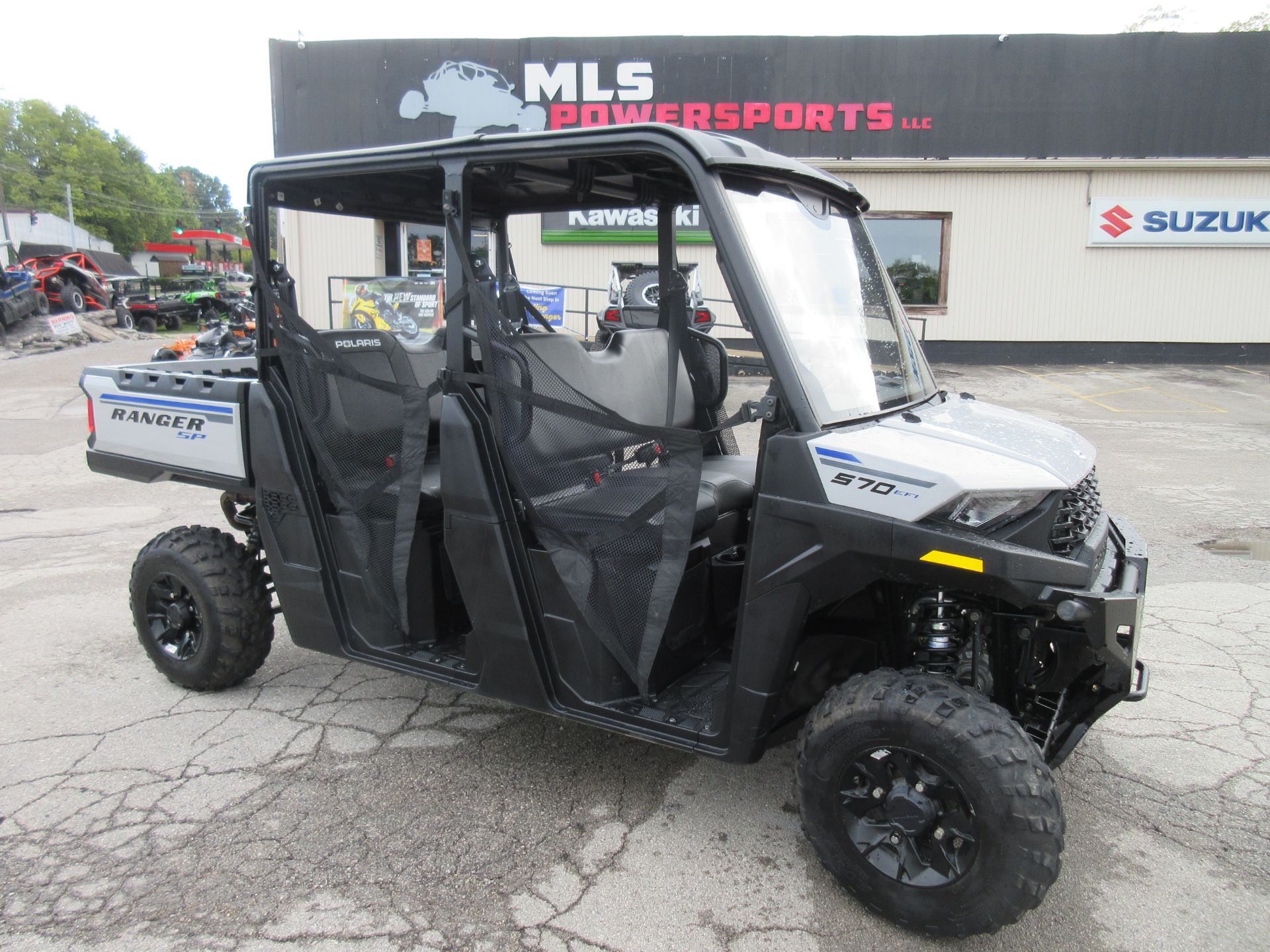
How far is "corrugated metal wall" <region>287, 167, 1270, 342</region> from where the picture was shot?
57.7 feet

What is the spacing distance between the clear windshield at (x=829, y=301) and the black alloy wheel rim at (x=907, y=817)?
0.99 metres

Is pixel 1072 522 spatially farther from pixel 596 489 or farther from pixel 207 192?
pixel 207 192

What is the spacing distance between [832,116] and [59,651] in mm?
16473

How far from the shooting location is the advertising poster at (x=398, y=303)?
1196 centimetres

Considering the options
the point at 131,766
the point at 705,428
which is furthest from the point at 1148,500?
the point at 131,766

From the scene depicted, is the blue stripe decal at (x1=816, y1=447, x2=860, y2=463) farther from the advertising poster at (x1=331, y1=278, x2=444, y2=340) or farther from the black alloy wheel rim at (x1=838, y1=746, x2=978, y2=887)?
the advertising poster at (x1=331, y1=278, x2=444, y2=340)

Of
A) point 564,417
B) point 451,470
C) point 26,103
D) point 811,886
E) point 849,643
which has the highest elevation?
point 26,103

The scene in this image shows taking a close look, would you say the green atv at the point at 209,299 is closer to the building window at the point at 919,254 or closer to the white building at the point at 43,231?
the building window at the point at 919,254

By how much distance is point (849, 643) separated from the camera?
10.1ft

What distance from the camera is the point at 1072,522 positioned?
2.62m

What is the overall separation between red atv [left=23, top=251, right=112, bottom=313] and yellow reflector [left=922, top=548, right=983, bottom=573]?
27.5 metres

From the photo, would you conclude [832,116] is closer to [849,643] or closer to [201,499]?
[201,499]

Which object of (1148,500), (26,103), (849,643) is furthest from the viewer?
(26,103)

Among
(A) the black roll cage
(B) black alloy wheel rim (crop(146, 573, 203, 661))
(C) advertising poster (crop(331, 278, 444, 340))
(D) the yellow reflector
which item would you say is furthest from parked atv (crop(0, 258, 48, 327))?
(D) the yellow reflector
